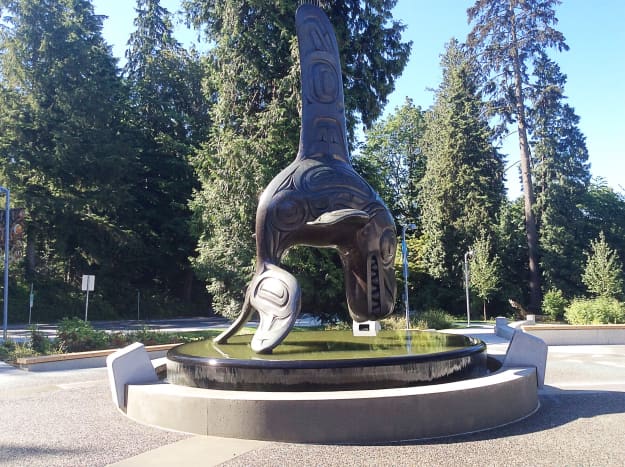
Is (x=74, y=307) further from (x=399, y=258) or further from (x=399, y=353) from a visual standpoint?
(x=399, y=353)

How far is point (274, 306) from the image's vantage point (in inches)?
319

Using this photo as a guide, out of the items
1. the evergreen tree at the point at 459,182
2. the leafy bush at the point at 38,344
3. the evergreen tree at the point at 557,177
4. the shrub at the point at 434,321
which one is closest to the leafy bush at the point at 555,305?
the evergreen tree at the point at 557,177

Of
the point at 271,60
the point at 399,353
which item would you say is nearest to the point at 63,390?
the point at 399,353

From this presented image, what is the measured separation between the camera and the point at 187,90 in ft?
131

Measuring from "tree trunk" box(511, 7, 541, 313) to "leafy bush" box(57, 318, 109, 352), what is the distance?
27.4 metres

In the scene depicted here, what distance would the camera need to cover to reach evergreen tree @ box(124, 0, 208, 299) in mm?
36938

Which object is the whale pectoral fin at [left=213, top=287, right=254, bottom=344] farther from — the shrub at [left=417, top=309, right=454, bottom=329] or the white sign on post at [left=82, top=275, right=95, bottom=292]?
the shrub at [left=417, top=309, right=454, bottom=329]

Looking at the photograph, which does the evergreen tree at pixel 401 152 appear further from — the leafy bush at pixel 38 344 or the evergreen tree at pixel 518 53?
the leafy bush at pixel 38 344

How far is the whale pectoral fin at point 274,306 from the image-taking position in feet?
25.7

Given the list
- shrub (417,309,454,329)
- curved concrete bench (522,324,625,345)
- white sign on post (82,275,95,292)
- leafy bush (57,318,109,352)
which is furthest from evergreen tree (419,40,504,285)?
leafy bush (57,318,109,352)

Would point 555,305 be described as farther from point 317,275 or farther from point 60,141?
point 60,141

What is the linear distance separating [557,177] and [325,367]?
33.3 metres

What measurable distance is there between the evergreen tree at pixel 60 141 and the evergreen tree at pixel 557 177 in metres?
26.8

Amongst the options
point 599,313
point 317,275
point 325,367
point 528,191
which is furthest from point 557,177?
point 325,367
